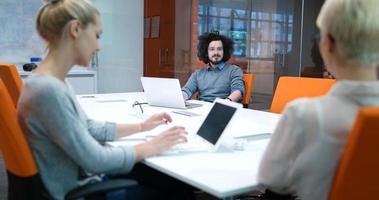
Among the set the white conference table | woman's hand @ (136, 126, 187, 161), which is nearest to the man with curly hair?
the white conference table

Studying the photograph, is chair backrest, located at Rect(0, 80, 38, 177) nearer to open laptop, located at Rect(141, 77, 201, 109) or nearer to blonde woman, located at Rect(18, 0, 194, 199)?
blonde woman, located at Rect(18, 0, 194, 199)

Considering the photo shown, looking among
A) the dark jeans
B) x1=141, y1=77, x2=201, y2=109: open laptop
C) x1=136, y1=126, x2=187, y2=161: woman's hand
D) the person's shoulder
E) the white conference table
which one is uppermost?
the person's shoulder

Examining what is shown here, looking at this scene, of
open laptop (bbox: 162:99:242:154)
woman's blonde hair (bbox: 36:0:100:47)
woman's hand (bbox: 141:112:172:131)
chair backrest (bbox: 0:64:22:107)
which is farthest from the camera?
chair backrest (bbox: 0:64:22:107)

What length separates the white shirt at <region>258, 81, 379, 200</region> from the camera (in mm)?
1005

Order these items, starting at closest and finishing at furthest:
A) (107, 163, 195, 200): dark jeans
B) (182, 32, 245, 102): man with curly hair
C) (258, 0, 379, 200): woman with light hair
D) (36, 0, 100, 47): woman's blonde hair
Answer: (258, 0, 379, 200): woman with light hair
(36, 0, 100, 47): woman's blonde hair
(107, 163, 195, 200): dark jeans
(182, 32, 245, 102): man with curly hair

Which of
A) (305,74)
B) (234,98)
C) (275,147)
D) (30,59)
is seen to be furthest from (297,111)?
(305,74)

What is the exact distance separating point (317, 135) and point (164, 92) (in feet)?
5.69

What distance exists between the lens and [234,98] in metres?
3.16

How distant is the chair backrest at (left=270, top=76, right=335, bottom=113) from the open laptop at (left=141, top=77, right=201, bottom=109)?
0.64 metres

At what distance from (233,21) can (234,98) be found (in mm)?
3180

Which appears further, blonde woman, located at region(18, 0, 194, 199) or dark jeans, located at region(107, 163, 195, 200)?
dark jeans, located at region(107, 163, 195, 200)

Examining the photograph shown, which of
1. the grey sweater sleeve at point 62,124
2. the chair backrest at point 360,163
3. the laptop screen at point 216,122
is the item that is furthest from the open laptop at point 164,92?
the chair backrest at point 360,163

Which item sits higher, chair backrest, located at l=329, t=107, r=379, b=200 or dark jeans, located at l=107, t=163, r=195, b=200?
chair backrest, located at l=329, t=107, r=379, b=200

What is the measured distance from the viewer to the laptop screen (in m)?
1.52
